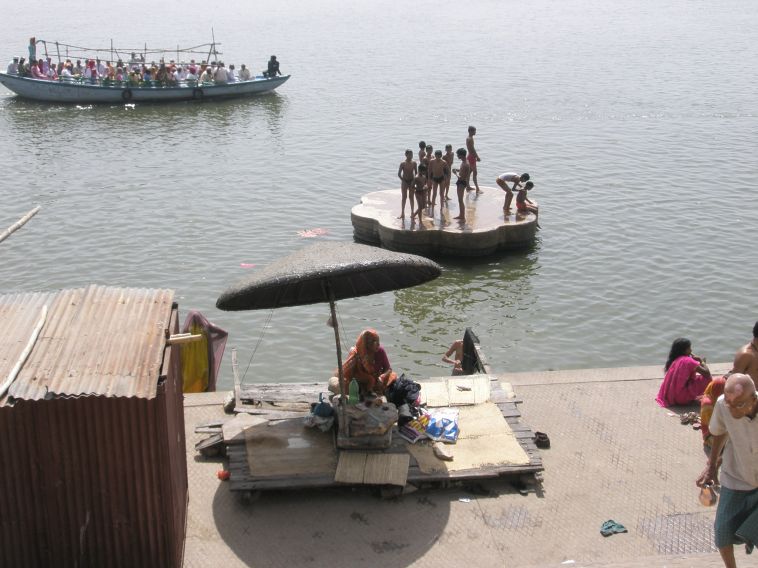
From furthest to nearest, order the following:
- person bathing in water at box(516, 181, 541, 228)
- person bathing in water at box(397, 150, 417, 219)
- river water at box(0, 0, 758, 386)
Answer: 1. person bathing in water at box(516, 181, 541, 228)
2. person bathing in water at box(397, 150, 417, 219)
3. river water at box(0, 0, 758, 386)

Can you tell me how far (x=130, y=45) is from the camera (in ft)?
204

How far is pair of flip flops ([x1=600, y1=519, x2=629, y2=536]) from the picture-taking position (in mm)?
8094

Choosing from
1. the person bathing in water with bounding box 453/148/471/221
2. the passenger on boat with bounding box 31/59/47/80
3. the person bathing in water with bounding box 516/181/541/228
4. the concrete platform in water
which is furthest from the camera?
the passenger on boat with bounding box 31/59/47/80

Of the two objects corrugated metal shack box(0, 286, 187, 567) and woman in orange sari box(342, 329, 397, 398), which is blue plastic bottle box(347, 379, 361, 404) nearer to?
woman in orange sari box(342, 329, 397, 398)

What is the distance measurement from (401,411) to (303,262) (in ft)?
6.15

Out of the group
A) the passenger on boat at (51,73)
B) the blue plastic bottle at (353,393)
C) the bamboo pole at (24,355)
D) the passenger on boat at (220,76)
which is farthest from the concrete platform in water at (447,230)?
the passenger on boat at (51,73)

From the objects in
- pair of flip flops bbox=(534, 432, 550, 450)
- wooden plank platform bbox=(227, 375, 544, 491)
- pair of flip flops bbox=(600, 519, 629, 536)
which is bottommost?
pair of flip flops bbox=(600, 519, 629, 536)

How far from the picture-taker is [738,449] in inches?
259

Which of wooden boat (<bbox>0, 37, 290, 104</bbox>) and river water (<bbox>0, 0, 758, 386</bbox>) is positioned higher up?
wooden boat (<bbox>0, 37, 290, 104</bbox>)

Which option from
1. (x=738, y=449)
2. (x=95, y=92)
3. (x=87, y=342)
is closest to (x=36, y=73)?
(x=95, y=92)

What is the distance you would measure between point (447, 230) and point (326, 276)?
10.4 meters

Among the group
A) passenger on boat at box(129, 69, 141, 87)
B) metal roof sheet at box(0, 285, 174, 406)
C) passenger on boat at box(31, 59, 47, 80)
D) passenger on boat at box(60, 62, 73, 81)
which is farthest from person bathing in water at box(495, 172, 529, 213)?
passenger on boat at box(31, 59, 47, 80)

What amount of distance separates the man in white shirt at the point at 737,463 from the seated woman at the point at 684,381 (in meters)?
3.59

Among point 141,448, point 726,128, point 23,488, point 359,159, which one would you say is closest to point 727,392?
point 141,448
